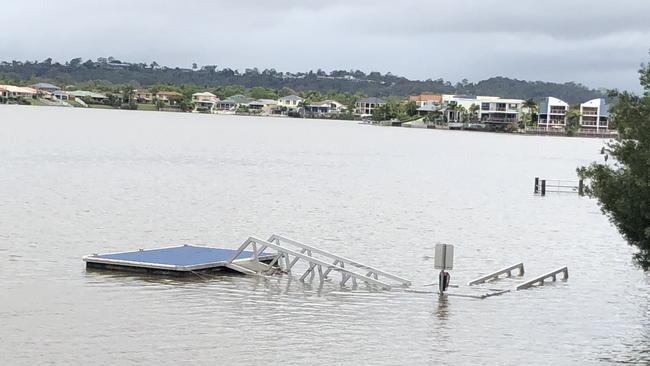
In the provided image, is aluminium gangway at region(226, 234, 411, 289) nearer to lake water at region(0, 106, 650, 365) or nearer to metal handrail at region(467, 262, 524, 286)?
lake water at region(0, 106, 650, 365)

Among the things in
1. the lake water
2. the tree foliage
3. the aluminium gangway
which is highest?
the tree foliage

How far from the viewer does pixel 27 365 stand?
21141 millimetres

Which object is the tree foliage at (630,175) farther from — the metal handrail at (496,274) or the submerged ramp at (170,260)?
the submerged ramp at (170,260)

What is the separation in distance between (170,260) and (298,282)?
4048mm

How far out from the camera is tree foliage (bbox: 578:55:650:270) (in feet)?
77.4

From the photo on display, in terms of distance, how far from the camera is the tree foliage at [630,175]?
2358cm

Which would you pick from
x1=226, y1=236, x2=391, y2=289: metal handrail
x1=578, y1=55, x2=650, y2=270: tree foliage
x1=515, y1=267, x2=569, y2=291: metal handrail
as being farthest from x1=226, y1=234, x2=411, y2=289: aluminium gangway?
x1=578, y1=55, x2=650, y2=270: tree foliage

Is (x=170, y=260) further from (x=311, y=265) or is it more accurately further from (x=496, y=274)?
(x=496, y=274)

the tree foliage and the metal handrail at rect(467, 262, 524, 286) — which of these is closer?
the tree foliage

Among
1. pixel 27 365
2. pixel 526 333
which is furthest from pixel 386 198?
pixel 27 365

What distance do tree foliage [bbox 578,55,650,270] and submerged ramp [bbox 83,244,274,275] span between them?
12193 mm

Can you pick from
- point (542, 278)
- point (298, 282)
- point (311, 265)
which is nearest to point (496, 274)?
point (542, 278)

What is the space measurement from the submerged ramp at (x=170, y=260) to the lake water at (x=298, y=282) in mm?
646

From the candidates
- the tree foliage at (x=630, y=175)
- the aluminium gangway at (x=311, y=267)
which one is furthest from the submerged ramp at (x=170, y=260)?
the tree foliage at (x=630, y=175)
